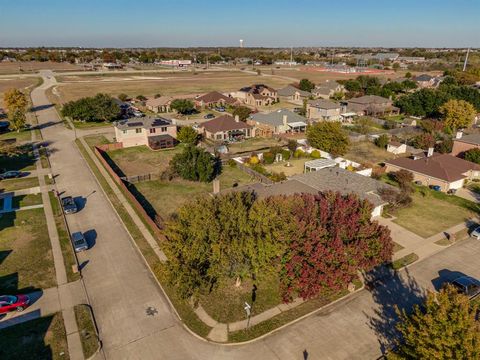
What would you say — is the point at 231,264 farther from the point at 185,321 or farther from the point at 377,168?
the point at 377,168

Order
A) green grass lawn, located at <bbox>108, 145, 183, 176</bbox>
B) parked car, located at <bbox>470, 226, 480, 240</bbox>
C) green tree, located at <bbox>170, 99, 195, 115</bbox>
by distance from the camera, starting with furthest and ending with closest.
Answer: green tree, located at <bbox>170, 99, 195, 115</bbox>
green grass lawn, located at <bbox>108, 145, 183, 176</bbox>
parked car, located at <bbox>470, 226, 480, 240</bbox>

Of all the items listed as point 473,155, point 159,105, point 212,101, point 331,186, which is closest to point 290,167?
point 331,186

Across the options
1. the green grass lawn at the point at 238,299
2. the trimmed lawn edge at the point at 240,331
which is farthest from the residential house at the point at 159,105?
the green grass lawn at the point at 238,299

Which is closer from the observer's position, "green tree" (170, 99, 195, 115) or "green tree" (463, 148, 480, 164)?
"green tree" (463, 148, 480, 164)

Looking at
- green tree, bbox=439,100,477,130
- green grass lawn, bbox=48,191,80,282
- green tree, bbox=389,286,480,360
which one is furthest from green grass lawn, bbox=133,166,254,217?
green tree, bbox=439,100,477,130

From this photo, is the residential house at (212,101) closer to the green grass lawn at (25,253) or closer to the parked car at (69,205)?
the parked car at (69,205)

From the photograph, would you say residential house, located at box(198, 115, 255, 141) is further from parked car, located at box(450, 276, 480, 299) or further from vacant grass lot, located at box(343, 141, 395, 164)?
parked car, located at box(450, 276, 480, 299)

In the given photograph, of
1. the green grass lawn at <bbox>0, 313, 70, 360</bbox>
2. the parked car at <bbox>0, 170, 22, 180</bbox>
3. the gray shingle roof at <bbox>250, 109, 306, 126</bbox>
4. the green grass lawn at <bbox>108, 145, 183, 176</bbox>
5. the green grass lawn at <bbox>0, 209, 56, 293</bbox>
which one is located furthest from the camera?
the gray shingle roof at <bbox>250, 109, 306, 126</bbox>

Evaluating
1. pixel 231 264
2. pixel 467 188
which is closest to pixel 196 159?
pixel 231 264
